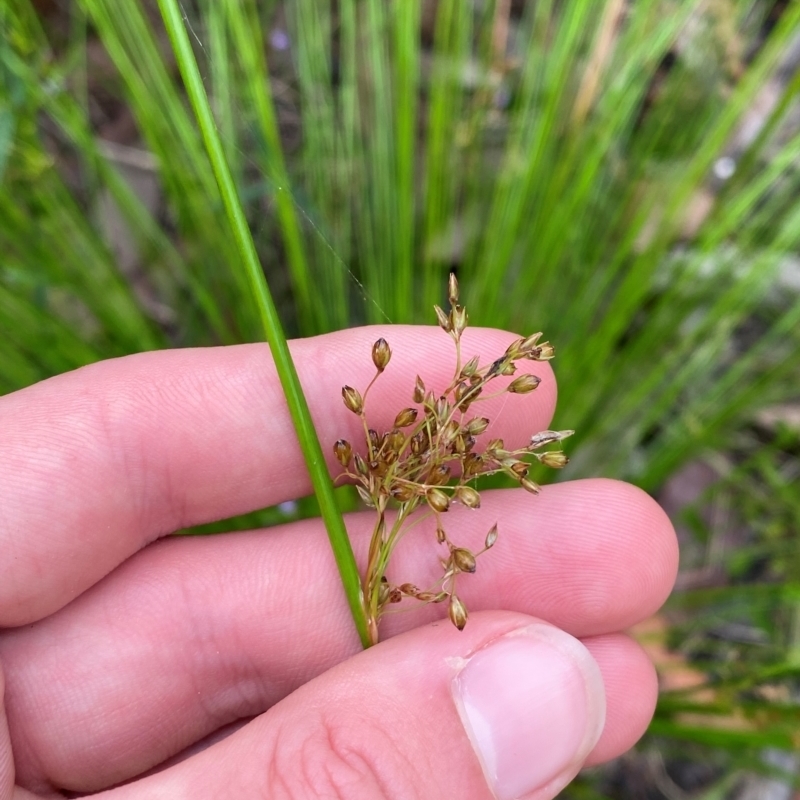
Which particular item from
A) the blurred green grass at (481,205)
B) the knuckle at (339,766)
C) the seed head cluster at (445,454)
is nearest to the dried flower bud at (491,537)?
the seed head cluster at (445,454)

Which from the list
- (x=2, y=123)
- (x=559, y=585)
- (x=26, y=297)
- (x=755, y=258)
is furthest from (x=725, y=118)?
(x=26, y=297)

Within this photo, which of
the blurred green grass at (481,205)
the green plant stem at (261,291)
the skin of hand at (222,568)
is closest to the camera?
the green plant stem at (261,291)

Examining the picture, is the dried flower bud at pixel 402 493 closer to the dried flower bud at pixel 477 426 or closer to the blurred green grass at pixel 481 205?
the dried flower bud at pixel 477 426

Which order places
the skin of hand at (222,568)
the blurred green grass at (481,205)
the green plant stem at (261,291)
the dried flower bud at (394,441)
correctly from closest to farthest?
the green plant stem at (261,291), the dried flower bud at (394,441), the skin of hand at (222,568), the blurred green grass at (481,205)

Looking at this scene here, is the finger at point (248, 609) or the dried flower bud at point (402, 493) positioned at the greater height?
the dried flower bud at point (402, 493)

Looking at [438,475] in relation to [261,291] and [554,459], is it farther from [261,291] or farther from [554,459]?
[261,291]

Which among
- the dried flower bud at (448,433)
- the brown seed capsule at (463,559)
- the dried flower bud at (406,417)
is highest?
the dried flower bud at (406,417)

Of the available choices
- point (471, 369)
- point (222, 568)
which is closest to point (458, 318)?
point (471, 369)

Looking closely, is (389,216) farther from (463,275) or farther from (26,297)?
(26,297)
